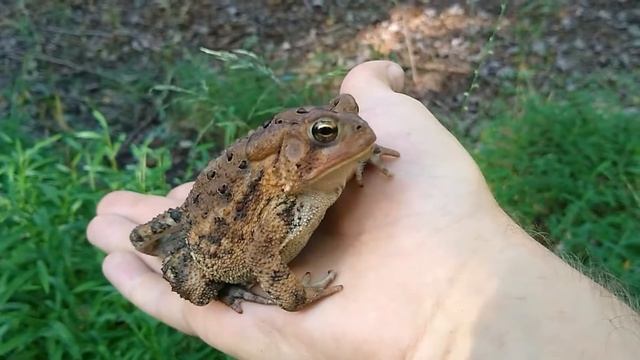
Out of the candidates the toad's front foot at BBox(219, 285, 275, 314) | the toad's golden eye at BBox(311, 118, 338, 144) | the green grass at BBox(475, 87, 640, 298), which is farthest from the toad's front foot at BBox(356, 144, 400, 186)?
the green grass at BBox(475, 87, 640, 298)

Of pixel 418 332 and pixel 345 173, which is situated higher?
pixel 345 173

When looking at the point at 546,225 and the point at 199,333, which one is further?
the point at 546,225

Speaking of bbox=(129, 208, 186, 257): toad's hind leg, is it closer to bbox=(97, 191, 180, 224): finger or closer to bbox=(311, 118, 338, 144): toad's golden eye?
bbox=(97, 191, 180, 224): finger

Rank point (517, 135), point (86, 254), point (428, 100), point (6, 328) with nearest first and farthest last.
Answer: point (6, 328) < point (86, 254) < point (517, 135) < point (428, 100)

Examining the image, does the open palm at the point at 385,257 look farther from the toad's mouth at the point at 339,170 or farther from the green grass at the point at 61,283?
the green grass at the point at 61,283

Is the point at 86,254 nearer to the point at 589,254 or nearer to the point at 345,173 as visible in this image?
the point at 345,173

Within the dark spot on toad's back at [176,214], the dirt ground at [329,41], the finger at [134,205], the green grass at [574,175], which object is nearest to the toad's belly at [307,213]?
the dark spot on toad's back at [176,214]

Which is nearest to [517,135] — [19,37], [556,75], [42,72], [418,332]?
[556,75]

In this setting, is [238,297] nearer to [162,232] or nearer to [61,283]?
[162,232]

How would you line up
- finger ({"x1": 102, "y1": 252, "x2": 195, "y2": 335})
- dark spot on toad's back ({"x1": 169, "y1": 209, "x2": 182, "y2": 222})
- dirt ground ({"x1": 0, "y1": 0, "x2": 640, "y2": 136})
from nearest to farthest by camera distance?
dark spot on toad's back ({"x1": 169, "y1": 209, "x2": 182, "y2": 222}), finger ({"x1": 102, "y1": 252, "x2": 195, "y2": 335}), dirt ground ({"x1": 0, "y1": 0, "x2": 640, "y2": 136})
